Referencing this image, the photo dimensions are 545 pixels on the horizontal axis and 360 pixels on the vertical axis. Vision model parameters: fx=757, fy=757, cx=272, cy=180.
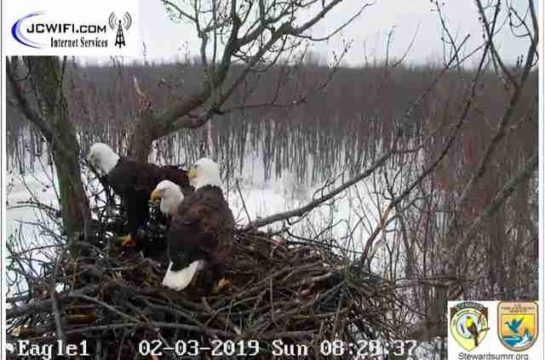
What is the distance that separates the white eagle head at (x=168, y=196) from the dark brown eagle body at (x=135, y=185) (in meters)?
0.05

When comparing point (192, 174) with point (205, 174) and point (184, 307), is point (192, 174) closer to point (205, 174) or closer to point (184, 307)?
point (205, 174)

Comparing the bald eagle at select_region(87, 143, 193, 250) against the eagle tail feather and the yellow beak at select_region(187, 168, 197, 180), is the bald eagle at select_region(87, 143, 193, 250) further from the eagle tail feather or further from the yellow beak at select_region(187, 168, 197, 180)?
the eagle tail feather

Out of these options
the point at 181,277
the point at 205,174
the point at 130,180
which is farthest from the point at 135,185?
the point at 181,277

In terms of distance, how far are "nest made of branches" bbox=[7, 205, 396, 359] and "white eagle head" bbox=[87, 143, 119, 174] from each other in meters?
0.15

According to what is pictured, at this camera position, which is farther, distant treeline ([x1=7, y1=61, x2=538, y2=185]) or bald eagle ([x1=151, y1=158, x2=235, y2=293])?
distant treeline ([x1=7, y1=61, x2=538, y2=185])

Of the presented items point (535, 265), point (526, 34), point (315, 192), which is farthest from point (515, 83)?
point (315, 192)

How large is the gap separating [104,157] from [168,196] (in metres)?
0.16

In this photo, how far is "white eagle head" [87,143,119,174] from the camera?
140cm

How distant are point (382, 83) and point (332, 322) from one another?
1.58ft

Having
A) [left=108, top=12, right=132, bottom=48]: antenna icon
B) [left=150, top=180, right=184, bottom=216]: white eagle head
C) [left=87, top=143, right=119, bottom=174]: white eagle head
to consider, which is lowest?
[left=150, top=180, right=184, bottom=216]: white eagle head

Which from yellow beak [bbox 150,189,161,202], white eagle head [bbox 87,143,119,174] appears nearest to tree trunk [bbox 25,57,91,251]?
white eagle head [bbox 87,143,119,174]

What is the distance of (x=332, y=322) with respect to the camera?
1270 mm

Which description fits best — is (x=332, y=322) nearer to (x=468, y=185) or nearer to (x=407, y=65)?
(x=468, y=185)

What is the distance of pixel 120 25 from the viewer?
1.32 metres
